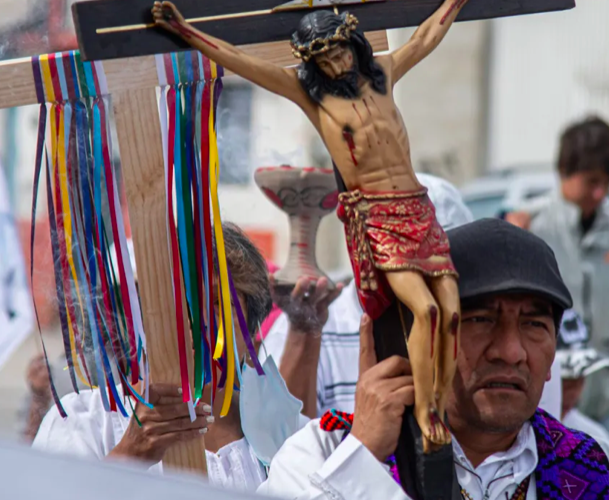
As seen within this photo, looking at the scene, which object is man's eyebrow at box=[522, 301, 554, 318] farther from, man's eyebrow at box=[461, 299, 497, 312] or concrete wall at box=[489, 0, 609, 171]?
concrete wall at box=[489, 0, 609, 171]

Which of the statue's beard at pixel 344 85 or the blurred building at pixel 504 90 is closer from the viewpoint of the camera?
the statue's beard at pixel 344 85

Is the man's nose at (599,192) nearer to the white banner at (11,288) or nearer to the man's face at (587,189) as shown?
the man's face at (587,189)

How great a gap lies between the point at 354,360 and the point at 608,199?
3219mm

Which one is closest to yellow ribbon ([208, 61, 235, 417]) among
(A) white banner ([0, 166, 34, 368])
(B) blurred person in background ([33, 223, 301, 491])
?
(B) blurred person in background ([33, 223, 301, 491])

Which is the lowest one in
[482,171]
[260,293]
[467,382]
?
[482,171]

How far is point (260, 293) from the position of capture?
287 centimetres

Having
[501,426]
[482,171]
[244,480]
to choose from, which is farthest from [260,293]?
[482,171]

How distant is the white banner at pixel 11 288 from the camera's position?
3.61 meters

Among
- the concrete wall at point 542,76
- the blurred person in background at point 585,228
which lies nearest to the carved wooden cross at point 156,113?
the blurred person in background at point 585,228

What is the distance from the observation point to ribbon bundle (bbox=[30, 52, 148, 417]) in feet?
7.54

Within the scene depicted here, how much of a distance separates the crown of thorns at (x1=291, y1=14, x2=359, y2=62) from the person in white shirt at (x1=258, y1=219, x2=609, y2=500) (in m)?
0.59

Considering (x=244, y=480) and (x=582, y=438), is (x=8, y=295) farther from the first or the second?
(x=582, y=438)

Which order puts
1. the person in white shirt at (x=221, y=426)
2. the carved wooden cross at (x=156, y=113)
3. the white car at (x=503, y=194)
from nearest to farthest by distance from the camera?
the carved wooden cross at (x=156, y=113), the person in white shirt at (x=221, y=426), the white car at (x=503, y=194)

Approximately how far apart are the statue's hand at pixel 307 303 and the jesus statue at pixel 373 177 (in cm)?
129
